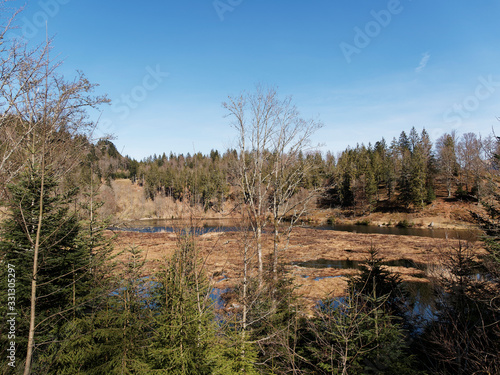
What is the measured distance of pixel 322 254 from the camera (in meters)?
28.0

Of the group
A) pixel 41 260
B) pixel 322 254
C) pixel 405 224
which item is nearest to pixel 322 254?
pixel 322 254

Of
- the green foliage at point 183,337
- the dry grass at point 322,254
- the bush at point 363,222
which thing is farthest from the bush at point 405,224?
the green foliage at point 183,337

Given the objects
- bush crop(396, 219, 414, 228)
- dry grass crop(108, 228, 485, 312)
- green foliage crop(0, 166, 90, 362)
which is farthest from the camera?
bush crop(396, 219, 414, 228)

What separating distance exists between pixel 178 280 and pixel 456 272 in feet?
30.4

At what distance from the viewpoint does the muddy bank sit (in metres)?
16.2

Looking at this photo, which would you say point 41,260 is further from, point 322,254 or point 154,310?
point 322,254

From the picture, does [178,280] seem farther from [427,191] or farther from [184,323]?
[427,191]

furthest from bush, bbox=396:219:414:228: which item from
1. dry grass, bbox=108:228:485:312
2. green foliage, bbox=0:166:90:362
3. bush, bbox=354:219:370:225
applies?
green foliage, bbox=0:166:90:362

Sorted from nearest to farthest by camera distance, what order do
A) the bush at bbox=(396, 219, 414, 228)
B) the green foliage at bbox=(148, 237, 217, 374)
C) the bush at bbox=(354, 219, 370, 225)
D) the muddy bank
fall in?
the green foliage at bbox=(148, 237, 217, 374)
the muddy bank
the bush at bbox=(396, 219, 414, 228)
the bush at bbox=(354, 219, 370, 225)

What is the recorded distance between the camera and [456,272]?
857 cm

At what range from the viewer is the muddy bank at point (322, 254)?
16.2m

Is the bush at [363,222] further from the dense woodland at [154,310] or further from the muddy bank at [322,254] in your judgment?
the dense woodland at [154,310]

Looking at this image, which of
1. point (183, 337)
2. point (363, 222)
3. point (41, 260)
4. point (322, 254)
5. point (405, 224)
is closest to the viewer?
point (183, 337)

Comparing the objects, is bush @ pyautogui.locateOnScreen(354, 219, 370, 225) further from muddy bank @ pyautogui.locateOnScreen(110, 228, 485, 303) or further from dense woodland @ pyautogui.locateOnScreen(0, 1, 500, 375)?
dense woodland @ pyautogui.locateOnScreen(0, 1, 500, 375)
